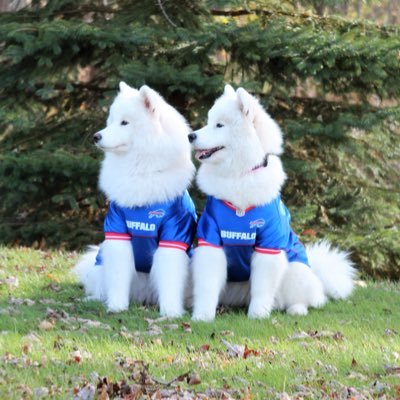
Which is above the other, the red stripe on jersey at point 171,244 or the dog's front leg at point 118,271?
the red stripe on jersey at point 171,244

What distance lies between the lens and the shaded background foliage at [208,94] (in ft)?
31.4

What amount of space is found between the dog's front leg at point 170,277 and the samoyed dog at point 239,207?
110 mm

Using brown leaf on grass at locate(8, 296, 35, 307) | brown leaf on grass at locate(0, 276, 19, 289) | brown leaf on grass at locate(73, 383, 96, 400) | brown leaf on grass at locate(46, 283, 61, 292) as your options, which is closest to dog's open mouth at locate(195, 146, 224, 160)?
brown leaf on grass at locate(8, 296, 35, 307)

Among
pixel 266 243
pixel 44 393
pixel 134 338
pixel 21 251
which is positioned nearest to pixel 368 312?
pixel 266 243

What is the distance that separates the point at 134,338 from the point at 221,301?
1.55 meters

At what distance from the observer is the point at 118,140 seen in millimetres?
6078

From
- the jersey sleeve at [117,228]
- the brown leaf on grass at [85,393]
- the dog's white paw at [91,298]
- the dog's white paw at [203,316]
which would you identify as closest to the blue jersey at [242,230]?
the dog's white paw at [203,316]

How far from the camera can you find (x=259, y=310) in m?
6.07

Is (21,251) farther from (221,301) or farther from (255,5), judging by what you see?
(255,5)

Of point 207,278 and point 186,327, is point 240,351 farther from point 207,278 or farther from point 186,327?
point 207,278

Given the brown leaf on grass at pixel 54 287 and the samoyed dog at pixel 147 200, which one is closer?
the samoyed dog at pixel 147 200

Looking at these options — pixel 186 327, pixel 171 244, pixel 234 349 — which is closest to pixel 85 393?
pixel 234 349

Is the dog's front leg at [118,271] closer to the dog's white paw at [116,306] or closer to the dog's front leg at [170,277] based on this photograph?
the dog's white paw at [116,306]

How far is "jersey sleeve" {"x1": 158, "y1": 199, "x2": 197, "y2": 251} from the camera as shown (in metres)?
6.04
